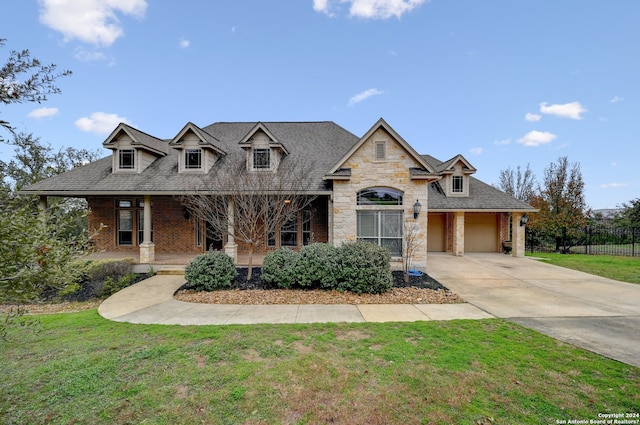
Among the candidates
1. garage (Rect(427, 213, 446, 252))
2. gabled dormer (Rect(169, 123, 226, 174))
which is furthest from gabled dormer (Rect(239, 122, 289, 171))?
garage (Rect(427, 213, 446, 252))

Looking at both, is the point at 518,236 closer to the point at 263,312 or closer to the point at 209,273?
the point at 263,312

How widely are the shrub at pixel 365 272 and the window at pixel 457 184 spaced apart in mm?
9676

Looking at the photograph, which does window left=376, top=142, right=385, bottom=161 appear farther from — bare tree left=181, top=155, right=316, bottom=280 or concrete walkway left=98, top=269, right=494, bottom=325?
concrete walkway left=98, top=269, right=494, bottom=325

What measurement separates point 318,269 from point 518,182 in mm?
36548

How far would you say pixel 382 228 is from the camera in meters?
12.0

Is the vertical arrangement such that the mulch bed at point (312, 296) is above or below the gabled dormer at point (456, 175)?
below

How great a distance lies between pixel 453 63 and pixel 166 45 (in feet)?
54.3

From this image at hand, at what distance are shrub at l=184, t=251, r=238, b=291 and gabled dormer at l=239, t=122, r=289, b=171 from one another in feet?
17.5

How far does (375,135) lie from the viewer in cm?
1183

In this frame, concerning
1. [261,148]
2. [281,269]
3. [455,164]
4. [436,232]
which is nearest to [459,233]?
[436,232]

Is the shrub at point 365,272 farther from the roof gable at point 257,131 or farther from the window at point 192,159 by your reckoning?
the window at point 192,159

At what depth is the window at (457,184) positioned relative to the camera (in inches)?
643

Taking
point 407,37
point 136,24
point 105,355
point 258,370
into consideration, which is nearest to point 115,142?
point 136,24

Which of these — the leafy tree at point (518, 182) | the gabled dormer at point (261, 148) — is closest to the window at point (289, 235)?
the gabled dormer at point (261, 148)
